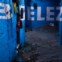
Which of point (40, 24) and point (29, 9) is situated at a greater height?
point (29, 9)

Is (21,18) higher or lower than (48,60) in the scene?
higher

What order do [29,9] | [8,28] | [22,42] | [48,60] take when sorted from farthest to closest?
[29,9]
[22,42]
[48,60]
[8,28]

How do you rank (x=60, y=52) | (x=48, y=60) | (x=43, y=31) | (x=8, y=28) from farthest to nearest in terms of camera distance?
(x=43, y=31), (x=60, y=52), (x=48, y=60), (x=8, y=28)

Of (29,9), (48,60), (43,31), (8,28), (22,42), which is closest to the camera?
(8,28)

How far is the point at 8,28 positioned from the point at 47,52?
3.87m

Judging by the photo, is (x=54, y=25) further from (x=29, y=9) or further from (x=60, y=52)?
(x=60, y=52)

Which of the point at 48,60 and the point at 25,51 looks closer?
the point at 48,60

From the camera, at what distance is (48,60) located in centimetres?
819

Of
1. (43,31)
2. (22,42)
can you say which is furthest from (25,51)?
(43,31)

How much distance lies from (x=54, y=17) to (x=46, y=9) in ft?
2.64

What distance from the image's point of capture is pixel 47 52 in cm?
958

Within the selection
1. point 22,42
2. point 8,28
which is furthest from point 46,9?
point 8,28

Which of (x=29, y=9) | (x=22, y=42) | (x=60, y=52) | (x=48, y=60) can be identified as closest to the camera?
(x=48, y=60)

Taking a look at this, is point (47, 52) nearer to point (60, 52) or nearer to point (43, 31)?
point (60, 52)
